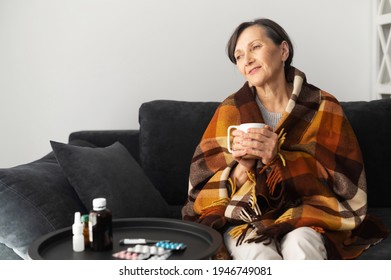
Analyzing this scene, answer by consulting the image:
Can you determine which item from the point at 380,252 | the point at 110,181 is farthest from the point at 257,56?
the point at 380,252

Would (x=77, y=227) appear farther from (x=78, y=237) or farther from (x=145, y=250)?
(x=145, y=250)

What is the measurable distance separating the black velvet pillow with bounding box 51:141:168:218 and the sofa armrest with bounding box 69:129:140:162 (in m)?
0.44

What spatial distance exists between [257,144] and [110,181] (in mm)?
542

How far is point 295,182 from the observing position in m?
1.72

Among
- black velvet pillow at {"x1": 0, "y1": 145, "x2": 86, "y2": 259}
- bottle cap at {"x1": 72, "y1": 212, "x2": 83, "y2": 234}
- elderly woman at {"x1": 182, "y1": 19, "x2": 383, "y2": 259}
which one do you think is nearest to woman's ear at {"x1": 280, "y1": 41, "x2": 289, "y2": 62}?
elderly woman at {"x1": 182, "y1": 19, "x2": 383, "y2": 259}

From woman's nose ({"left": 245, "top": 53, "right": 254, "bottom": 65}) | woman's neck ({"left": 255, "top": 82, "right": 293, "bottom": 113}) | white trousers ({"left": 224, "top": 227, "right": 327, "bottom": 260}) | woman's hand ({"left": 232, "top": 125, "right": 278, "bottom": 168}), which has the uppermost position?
woman's nose ({"left": 245, "top": 53, "right": 254, "bottom": 65})

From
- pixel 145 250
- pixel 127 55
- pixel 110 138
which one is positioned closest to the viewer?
pixel 145 250

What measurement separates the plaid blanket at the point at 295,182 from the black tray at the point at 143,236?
262mm

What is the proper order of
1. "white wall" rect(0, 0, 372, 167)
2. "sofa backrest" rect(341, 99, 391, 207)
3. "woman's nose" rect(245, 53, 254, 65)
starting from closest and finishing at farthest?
"woman's nose" rect(245, 53, 254, 65) < "sofa backrest" rect(341, 99, 391, 207) < "white wall" rect(0, 0, 372, 167)

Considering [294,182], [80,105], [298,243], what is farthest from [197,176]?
[80,105]

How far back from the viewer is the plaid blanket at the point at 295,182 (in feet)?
5.46

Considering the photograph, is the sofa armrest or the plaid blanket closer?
the plaid blanket

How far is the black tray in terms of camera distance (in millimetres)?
1213

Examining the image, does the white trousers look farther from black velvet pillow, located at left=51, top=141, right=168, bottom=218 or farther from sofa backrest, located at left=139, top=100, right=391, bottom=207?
sofa backrest, located at left=139, top=100, right=391, bottom=207
